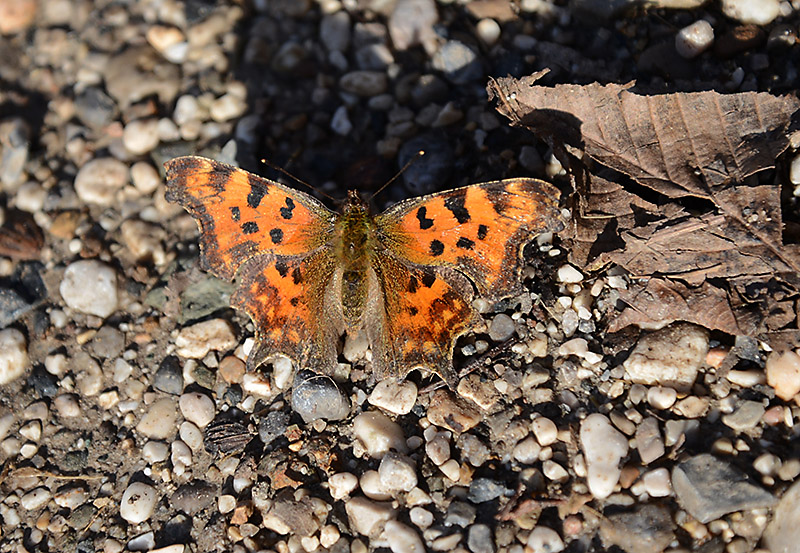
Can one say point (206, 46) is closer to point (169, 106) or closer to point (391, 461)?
point (169, 106)

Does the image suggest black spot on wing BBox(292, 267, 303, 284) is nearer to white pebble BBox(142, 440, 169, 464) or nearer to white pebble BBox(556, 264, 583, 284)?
white pebble BBox(142, 440, 169, 464)

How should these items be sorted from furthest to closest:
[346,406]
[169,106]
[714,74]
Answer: [169,106], [714,74], [346,406]

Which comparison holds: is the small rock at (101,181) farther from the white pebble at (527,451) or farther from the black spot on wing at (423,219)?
the white pebble at (527,451)

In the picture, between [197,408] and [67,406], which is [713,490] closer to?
[197,408]

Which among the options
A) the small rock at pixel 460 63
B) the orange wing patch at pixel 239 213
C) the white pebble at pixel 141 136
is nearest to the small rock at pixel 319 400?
the orange wing patch at pixel 239 213

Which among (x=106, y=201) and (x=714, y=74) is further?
(x=106, y=201)

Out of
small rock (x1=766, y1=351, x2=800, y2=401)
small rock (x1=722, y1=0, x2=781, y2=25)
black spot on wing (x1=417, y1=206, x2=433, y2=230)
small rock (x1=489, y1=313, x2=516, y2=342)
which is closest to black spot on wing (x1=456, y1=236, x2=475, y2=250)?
black spot on wing (x1=417, y1=206, x2=433, y2=230)

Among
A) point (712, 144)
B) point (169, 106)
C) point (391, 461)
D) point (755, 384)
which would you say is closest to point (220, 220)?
point (391, 461)
